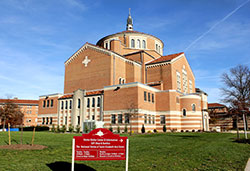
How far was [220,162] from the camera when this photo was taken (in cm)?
1055

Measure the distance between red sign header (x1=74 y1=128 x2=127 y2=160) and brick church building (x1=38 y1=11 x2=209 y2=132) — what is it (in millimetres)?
26246

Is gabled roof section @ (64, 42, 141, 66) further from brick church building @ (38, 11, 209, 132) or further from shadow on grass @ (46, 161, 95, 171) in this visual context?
shadow on grass @ (46, 161, 95, 171)

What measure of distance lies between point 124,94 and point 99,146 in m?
31.3

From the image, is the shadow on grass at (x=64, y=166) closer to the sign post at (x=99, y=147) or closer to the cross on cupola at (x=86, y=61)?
the sign post at (x=99, y=147)

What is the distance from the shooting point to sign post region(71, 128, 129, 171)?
7.35 m

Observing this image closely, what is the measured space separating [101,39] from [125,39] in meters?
6.71

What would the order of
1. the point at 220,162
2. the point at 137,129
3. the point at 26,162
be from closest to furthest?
1. the point at 26,162
2. the point at 220,162
3. the point at 137,129

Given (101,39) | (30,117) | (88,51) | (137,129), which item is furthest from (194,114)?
(30,117)

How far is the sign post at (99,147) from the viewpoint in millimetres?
7348

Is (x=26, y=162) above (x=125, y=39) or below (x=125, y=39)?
below

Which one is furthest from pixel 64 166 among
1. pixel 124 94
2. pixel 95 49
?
pixel 95 49

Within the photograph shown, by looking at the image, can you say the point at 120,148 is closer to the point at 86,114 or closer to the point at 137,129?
the point at 137,129

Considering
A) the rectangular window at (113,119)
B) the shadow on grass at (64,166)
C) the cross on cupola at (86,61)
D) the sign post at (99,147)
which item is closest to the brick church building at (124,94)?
the rectangular window at (113,119)

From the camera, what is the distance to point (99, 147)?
746 centimetres
